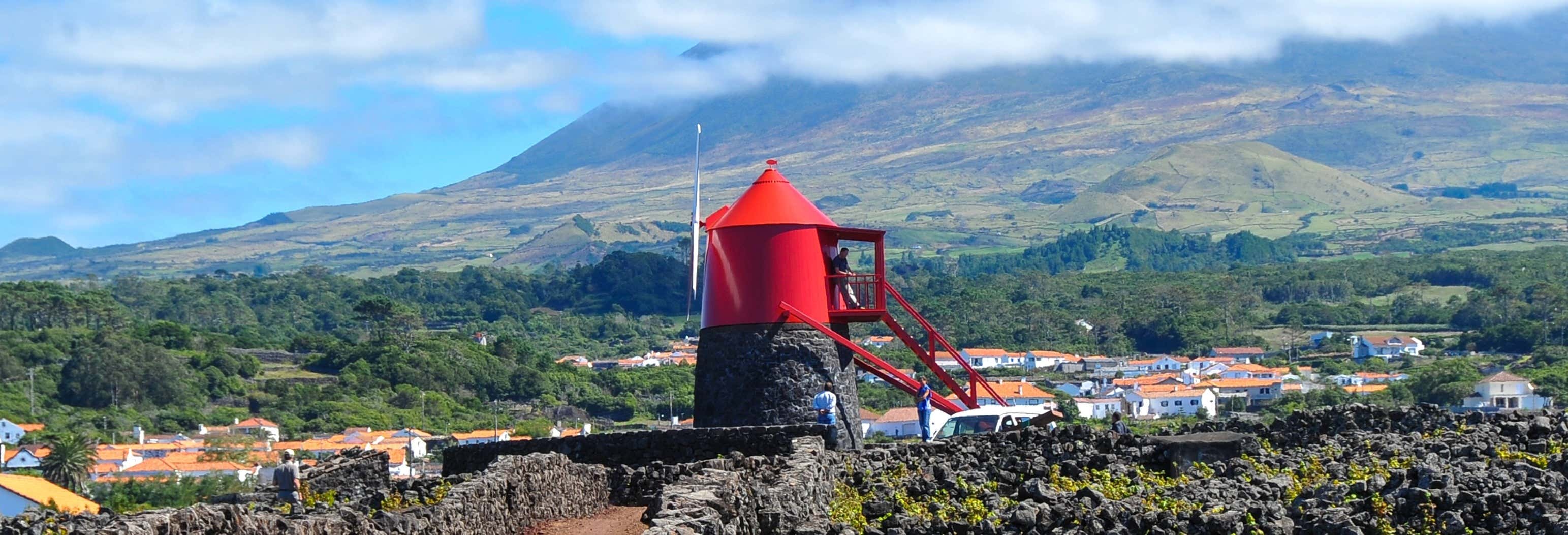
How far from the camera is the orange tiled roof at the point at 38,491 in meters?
49.5

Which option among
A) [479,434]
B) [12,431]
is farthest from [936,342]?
[12,431]

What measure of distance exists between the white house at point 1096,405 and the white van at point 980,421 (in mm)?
65199

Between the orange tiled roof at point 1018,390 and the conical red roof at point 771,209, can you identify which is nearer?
the conical red roof at point 771,209

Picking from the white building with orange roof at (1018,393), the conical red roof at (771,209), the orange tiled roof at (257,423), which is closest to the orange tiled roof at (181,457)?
the orange tiled roof at (257,423)

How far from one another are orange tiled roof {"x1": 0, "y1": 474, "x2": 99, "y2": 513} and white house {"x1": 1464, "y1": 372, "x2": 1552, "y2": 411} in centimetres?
3979

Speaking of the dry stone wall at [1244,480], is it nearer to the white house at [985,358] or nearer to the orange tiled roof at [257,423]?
the orange tiled roof at [257,423]

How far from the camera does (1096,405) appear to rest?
329 feet

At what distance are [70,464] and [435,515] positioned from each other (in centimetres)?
6772

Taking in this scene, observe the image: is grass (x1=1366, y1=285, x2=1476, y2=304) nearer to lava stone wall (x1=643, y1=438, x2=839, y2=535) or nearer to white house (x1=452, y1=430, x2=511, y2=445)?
white house (x1=452, y1=430, x2=511, y2=445)

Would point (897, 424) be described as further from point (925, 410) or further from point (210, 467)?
point (925, 410)

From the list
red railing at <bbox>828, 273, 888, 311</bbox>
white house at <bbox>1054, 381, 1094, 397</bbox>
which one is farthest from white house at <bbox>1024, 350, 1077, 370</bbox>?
red railing at <bbox>828, 273, 888, 311</bbox>

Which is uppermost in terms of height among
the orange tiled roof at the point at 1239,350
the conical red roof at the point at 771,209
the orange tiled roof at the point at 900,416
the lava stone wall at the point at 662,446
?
the conical red roof at the point at 771,209

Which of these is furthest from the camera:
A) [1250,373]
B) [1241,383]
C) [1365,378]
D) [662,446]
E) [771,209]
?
[1250,373]

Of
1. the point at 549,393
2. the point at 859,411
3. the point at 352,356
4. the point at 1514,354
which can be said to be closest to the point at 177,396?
the point at 352,356
